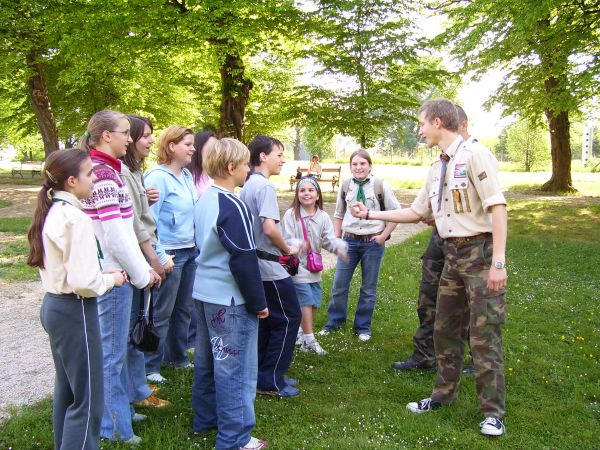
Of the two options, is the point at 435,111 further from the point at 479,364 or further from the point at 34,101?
the point at 34,101

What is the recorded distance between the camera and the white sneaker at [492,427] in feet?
12.6

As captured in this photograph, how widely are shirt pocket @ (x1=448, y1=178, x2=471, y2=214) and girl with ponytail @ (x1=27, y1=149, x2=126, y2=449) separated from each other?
251 centimetres

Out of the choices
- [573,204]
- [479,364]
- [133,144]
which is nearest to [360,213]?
[479,364]

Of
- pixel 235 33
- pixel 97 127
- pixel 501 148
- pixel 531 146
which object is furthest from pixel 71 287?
pixel 501 148

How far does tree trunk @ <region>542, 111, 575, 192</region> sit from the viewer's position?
822 inches

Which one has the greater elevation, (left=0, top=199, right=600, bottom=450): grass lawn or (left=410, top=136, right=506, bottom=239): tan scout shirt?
(left=410, top=136, right=506, bottom=239): tan scout shirt

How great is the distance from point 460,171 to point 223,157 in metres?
1.79

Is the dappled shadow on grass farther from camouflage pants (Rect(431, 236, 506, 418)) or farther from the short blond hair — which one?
the short blond hair

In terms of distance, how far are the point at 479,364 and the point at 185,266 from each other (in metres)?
2.69

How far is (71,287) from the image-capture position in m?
2.81

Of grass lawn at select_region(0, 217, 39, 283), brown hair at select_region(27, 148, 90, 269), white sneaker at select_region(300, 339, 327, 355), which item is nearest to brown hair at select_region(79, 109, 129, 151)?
brown hair at select_region(27, 148, 90, 269)

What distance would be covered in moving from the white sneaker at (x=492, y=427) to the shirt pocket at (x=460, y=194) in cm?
155

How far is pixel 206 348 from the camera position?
12.1 ft

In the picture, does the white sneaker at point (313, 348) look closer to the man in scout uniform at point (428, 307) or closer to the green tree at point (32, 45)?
the man in scout uniform at point (428, 307)
